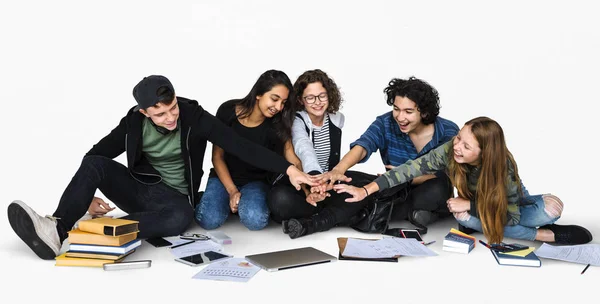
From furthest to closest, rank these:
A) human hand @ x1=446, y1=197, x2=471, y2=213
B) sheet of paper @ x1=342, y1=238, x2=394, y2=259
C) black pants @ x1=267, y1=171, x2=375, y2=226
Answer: black pants @ x1=267, y1=171, x2=375, y2=226 → human hand @ x1=446, y1=197, x2=471, y2=213 → sheet of paper @ x1=342, y1=238, x2=394, y2=259

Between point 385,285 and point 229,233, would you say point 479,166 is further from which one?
point 229,233

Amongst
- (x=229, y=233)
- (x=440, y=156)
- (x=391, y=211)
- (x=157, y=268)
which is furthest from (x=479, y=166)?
(x=157, y=268)

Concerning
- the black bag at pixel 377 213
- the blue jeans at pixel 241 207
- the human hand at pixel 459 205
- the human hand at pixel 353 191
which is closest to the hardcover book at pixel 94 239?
the blue jeans at pixel 241 207

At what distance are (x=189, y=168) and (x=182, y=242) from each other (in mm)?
481

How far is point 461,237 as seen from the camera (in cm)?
369

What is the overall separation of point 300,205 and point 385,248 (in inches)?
25.2

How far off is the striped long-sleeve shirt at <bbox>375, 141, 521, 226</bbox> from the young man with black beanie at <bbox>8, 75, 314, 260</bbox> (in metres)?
0.50

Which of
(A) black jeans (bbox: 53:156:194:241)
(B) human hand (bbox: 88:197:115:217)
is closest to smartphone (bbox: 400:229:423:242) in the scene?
(A) black jeans (bbox: 53:156:194:241)

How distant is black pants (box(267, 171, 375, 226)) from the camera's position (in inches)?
155

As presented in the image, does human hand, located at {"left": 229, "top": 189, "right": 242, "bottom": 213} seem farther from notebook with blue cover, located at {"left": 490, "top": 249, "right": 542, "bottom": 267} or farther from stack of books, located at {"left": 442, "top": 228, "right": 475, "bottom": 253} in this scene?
Result: notebook with blue cover, located at {"left": 490, "top": 249, "right": 542, "bottom": 267}

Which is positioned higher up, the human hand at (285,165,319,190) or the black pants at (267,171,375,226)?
the human hand at (285,165,319,190)

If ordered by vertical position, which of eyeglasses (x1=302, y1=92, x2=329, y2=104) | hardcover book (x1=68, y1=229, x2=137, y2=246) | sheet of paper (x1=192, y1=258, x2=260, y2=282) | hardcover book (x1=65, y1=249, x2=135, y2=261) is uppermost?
eyeglasses (x1=302, y1=92, x2=329, y2=104)

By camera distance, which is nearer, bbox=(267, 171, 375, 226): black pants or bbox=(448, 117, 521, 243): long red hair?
bbox=(448, 117, 521, 243): long red hair

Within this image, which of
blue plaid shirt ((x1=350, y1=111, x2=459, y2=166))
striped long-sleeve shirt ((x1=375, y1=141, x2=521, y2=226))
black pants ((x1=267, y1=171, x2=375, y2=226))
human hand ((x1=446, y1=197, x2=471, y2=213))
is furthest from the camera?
blue plaid shirt ((x1=350, y1=111, x2=459, y2=166))
